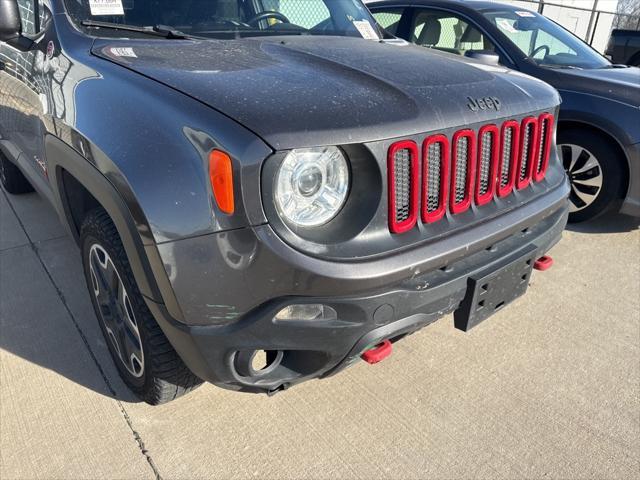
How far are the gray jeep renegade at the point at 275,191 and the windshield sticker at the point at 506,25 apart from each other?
236 cm

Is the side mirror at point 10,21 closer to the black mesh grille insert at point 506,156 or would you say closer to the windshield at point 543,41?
the black mesh grille insert at point 506,156

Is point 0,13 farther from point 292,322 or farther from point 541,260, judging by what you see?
point 541,260

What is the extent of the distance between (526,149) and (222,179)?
4.67 ft

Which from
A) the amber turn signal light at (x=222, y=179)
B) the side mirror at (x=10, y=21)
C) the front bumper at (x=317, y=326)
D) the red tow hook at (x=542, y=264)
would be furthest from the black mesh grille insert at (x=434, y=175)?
the side mirror at (x=10, y=21)

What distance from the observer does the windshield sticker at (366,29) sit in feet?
9.90

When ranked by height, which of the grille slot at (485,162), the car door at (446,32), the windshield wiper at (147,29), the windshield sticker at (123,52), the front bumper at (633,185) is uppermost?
the windshield wiper at (147,29)

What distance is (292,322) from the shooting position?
5.11 feet

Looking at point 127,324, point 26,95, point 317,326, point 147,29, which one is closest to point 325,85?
point 317,326

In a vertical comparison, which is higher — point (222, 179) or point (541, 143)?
point (222, 179)

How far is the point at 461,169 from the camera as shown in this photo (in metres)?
1.88

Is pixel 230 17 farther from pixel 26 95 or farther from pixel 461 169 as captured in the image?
pixel 461 169

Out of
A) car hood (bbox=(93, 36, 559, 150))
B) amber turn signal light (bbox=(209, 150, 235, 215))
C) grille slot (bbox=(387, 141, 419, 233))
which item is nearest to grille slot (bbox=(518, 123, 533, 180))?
car hood (bbox=(93, 36, 559, 150))

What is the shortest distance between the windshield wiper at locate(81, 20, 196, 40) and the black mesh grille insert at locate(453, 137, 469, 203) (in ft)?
4.33

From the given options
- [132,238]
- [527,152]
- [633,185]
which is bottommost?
[633,185]
